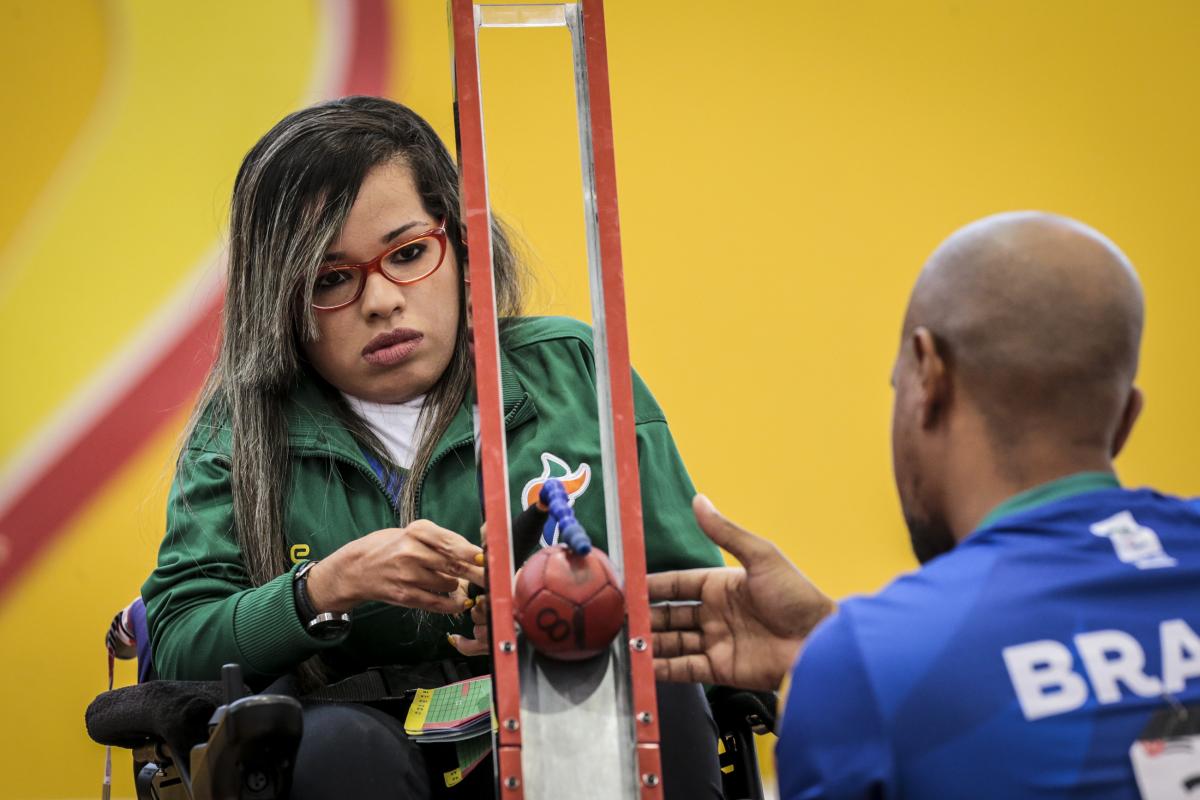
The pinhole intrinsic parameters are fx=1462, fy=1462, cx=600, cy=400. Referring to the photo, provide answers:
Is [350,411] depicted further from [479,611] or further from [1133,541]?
[1133,541]

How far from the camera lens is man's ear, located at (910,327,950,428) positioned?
47.2 inches

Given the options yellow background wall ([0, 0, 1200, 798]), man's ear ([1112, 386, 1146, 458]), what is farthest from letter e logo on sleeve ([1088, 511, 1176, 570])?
yellow background wall ([0, 0, 1200, 798])

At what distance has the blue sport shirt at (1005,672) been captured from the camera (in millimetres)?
1019

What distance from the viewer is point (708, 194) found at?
317 cm

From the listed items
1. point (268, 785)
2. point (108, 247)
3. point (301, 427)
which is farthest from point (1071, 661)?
point (108, 247)

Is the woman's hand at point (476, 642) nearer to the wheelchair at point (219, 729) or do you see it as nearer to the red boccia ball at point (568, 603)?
the wheelchair at point (219, 729)

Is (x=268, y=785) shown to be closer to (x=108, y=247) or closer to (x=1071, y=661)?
(x=1071, y=661)

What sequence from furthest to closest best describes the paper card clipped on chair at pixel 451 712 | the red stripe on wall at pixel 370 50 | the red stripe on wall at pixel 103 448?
1. the red stripe on wall at pixel 370 50
2. the red stripe on wall at pixel 103 448
3. the paper card clipped on chair at pixel 451 712

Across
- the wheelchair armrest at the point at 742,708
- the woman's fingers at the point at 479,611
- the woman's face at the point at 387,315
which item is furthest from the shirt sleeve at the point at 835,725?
the woman's face at the point at 387,315

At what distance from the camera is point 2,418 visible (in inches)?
117

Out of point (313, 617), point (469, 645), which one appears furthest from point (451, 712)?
point (313, 617)

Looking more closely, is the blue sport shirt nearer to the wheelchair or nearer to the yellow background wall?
the wheelchair

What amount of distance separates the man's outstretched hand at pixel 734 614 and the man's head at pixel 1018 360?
0.79ft

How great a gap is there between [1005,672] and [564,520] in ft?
1.53
